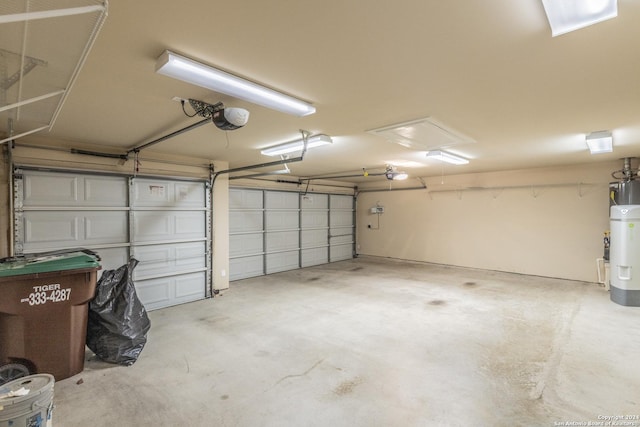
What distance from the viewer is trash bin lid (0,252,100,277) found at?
2.41 m

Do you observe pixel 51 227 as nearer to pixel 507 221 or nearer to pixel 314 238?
pixel 314 238

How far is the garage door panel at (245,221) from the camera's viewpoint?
20.7ft

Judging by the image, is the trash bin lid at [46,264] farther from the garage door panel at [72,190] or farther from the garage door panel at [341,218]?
the garage door panel at [341,218]

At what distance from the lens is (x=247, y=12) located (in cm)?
137

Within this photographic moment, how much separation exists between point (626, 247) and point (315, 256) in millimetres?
6097

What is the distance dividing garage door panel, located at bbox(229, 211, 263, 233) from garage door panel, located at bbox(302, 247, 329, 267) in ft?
5.52

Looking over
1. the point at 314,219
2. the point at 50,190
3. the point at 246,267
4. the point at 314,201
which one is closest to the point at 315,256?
the point at 314,219

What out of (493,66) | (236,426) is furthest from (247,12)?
(236,426)

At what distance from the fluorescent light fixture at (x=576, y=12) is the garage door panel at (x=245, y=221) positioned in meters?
5.78

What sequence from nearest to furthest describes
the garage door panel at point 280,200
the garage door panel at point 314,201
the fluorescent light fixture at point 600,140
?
the fluorescent light fixture at point 600,140, the garage door panel at point 280,200, the garage door panel at point 314,201

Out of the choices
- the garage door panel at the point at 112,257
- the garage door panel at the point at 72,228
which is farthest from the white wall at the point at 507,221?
the garage door panel at the point at 72,228

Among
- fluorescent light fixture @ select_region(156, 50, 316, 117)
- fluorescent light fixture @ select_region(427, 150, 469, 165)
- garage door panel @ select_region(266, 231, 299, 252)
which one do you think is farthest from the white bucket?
garage door panel @ select_region(266, 231, 299, 252)

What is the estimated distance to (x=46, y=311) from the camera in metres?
2.54

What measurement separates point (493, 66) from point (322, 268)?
6.43m
